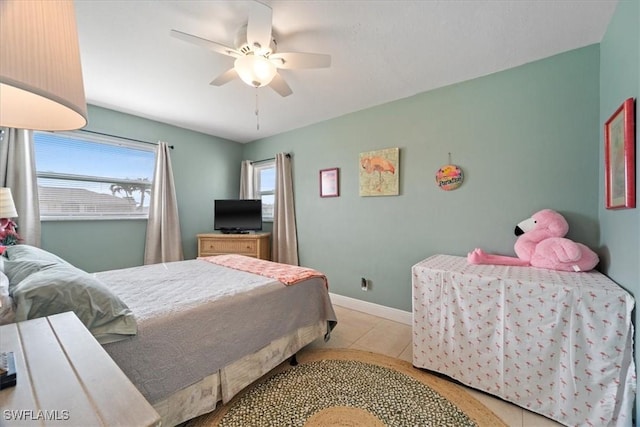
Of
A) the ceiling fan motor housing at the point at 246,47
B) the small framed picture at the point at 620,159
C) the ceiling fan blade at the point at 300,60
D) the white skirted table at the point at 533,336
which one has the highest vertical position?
the ceiling fan motor housing at the point at 246,47

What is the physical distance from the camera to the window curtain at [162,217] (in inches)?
127

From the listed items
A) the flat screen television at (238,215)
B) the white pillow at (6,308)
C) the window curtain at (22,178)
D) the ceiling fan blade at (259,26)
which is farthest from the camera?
the flat screen television at (238,215)

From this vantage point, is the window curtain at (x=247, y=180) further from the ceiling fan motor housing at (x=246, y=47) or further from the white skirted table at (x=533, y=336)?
the white skirted table at (x=533, y=336)

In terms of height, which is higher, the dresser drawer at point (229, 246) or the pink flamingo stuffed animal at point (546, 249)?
the pink flamingo stuffed animal at point (546, 249)

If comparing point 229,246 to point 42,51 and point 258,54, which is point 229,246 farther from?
point 42,51

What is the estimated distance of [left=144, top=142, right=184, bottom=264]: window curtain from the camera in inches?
127

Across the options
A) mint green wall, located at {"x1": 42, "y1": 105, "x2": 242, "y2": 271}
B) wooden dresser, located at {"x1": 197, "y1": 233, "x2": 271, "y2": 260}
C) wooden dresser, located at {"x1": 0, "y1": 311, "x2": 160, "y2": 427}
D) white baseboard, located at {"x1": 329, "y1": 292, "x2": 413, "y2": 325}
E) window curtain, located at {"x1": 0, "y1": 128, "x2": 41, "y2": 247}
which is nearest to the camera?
wooden dresser, located at {"x1": 0, "y1": 311, "x2": 160, "y2": 427}

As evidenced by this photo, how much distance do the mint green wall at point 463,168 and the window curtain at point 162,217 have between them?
177cm

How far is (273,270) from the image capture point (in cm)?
208

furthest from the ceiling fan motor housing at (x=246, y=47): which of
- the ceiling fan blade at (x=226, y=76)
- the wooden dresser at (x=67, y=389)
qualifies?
the wooden dresser at (x=67, y=389)

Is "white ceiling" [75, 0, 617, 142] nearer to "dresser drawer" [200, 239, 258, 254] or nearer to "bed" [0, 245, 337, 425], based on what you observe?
"bed" [0, 245, 337, 425]

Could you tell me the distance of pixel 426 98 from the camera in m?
2.47

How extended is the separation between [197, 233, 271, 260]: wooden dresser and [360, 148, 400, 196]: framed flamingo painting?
5.27ft

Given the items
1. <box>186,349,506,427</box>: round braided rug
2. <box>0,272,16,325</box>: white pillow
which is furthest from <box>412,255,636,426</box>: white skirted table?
<box>0,272,16,325</box>: white pillow
